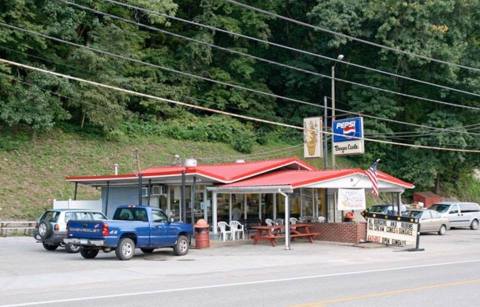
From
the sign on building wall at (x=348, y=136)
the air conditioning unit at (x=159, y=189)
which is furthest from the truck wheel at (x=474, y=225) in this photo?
the air conditioning unit at (x=159, y=189)

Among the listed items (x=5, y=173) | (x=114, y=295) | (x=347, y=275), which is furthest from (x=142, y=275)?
(x=5, y=173)

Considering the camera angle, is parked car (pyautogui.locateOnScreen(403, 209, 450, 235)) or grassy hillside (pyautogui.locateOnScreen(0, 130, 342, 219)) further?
grassy hillside (pyautogui.locateOnScreen(0, 130, 342, 219))

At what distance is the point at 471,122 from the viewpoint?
5234 cm

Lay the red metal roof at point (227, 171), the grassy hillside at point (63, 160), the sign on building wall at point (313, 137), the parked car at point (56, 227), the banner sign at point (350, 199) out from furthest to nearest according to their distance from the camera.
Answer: the sign on building wall at point (313, 137)
the grassy hillside at point (63, 160)
the banner sign at point (350, 199)
the red metal roof at point (227, 171)
the parked car at point (56, 227)

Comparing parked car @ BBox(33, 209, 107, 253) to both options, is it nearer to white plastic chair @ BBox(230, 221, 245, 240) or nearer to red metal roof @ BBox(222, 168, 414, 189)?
white plastic chair @ BBox(230, 221, 245, 240)

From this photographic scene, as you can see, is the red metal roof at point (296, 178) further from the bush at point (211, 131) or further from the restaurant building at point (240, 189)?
the bush at point (211, 131)

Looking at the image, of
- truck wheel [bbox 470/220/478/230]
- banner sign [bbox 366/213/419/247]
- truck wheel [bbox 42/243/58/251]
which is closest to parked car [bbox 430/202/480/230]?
truck wheel [bbox 470/220/478/230]

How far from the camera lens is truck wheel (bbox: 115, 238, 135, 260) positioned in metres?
20.6

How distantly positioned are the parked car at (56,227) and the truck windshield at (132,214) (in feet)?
3.31

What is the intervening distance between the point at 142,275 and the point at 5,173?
22788mm

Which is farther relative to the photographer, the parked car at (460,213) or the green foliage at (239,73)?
the green foliage at (239,73)

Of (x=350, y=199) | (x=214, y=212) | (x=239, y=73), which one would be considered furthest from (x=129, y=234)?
(x=239, y=73)

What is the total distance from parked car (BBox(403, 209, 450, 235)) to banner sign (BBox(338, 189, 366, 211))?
704 centimetres

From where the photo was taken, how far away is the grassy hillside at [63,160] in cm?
3512
